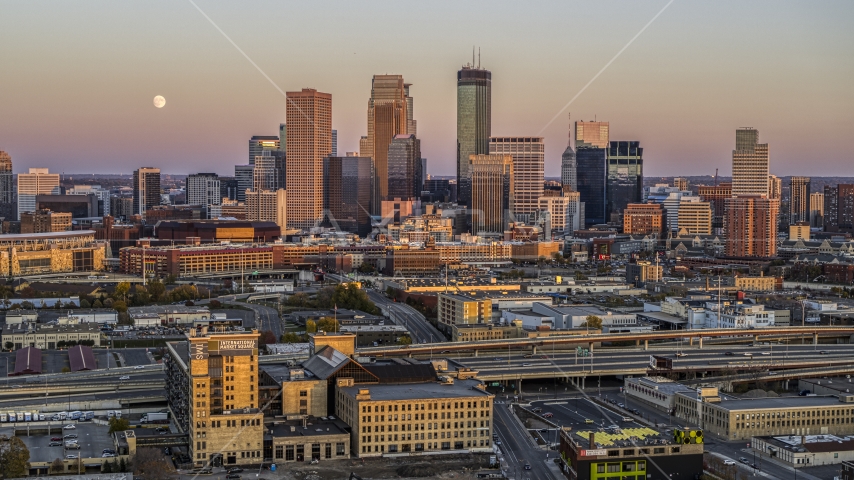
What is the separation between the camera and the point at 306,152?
493 ft

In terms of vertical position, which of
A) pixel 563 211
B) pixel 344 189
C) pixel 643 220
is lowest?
pixel 643 220

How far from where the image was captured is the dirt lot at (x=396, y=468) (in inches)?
1339

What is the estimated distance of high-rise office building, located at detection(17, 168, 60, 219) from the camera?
522 ft

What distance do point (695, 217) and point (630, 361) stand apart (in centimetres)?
8918

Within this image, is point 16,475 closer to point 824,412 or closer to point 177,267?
point 824,412

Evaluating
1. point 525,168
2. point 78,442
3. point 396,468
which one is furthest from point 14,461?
point 525,168

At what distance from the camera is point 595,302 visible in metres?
75.6

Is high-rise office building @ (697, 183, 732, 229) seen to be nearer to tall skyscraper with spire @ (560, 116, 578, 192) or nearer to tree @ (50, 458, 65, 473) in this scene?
tall skyscraper with spire @ (560, 116, 578, 192)

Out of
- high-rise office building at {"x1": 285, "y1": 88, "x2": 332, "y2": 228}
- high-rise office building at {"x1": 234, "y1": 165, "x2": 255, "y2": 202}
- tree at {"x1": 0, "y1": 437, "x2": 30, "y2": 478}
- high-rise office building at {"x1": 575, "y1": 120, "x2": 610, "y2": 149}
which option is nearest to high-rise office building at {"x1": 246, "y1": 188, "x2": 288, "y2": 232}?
high-rise office building at {"x1": 285, "y1": 88, "x2": 332, "y2": 228}

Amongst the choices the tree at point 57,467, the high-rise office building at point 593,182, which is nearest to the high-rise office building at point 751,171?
the high-rise office building at point 593,182

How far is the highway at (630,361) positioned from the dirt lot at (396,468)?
36.1 feet

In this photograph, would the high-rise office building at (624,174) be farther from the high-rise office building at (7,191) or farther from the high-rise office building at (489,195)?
the high-rise office building at (7,191)

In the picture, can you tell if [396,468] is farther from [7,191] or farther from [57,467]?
[7,191]

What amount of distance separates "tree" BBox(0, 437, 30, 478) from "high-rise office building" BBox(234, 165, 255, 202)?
146 m
